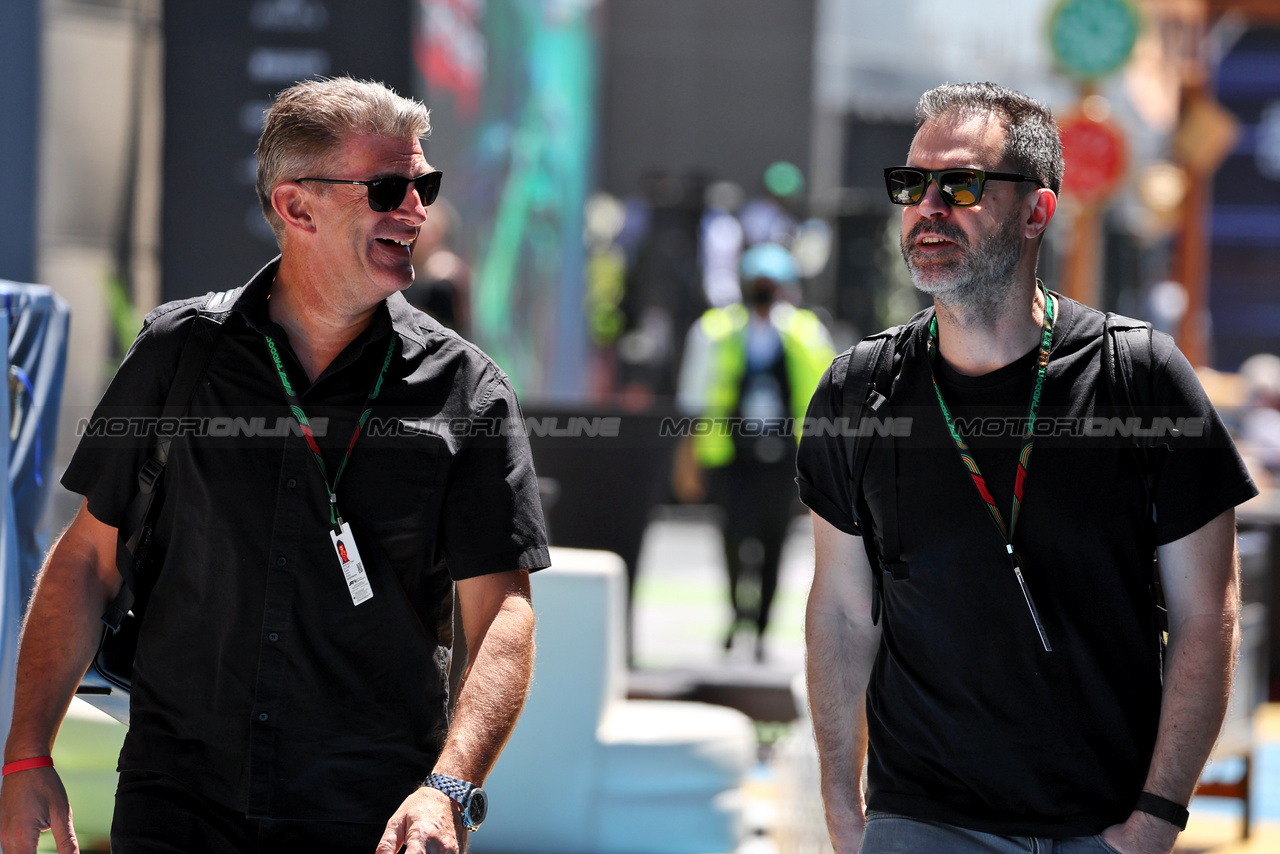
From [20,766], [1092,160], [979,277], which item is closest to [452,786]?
[20,766]

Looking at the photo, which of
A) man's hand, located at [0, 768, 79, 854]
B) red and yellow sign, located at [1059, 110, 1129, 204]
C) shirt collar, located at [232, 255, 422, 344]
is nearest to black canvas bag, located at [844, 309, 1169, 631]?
shirt collar, located at [232, 255, 422, 344]

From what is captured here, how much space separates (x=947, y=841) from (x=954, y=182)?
1142 millimetres

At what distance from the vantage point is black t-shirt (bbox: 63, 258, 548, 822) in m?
2.37

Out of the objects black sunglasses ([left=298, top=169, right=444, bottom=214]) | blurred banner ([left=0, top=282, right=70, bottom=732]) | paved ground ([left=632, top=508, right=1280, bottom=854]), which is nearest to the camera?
black sunglasses ([left=298, top=169, right=444, bottom=214])

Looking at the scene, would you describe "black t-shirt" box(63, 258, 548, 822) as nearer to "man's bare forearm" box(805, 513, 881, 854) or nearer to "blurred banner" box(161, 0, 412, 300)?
"man's bare forearm" box(805, 513, 881, 854)

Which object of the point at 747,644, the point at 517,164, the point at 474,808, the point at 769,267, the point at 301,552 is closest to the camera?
the point at 474,808

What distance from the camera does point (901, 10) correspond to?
71.4 feet

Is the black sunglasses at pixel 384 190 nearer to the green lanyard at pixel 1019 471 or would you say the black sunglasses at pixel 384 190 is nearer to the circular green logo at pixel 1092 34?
the green lanyard at pixel 1019 471

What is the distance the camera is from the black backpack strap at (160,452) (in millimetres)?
2447

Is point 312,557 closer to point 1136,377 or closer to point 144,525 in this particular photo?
point 144,525

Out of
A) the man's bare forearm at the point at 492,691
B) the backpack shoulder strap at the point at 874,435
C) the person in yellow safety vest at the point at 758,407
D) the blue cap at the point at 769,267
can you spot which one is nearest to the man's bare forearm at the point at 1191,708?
the backpack shoulder strap at the point at 874,435

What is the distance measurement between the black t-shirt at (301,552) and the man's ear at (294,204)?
18cm

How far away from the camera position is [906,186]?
2.59 m

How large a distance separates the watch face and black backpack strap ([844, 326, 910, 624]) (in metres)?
0.82
